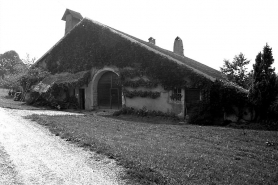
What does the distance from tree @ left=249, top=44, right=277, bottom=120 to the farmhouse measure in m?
2.82

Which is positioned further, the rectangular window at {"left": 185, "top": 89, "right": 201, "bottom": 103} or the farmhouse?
the farmhouse

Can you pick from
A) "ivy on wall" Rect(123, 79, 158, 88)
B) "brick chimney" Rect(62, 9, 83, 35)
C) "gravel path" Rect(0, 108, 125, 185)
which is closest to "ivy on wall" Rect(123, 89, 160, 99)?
"ivy on wall" Rect(123, 79, 158, 88)

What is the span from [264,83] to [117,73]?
37.4 feet

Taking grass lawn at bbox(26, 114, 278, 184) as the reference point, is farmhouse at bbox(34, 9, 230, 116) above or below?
above

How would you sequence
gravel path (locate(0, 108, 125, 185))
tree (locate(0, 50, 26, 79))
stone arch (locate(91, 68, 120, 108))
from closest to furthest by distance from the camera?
gravel path (locate(0, 108, 125, 185)) < stone arch (locate(91, 68, 120, 108)) < tree (locate(0, 50, 26, 79))

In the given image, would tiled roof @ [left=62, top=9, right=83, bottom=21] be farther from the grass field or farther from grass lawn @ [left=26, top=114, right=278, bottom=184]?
grass lawn @ [left=26, top=114, right=278, bottom=184]

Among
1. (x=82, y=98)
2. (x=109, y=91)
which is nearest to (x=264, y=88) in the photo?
(x=109, y=91)

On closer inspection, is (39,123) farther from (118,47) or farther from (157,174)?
(118,47)

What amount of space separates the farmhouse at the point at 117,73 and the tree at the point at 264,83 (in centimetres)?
282

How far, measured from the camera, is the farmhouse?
47.4 feet

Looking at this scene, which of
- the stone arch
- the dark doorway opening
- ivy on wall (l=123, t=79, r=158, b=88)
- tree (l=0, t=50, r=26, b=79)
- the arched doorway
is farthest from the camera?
tree (l=0, t=50, r=26, b=79)

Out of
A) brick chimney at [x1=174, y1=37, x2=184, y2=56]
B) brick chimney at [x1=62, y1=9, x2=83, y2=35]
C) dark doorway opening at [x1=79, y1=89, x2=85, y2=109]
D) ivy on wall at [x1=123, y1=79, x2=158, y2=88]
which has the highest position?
brick chimney at [x1=62, y1=9, x2=83, y2=35]

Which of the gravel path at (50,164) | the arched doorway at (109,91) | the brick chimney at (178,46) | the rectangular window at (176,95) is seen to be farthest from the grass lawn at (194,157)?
the brick chimney at (178,46)

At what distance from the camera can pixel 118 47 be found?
17.8 metres
